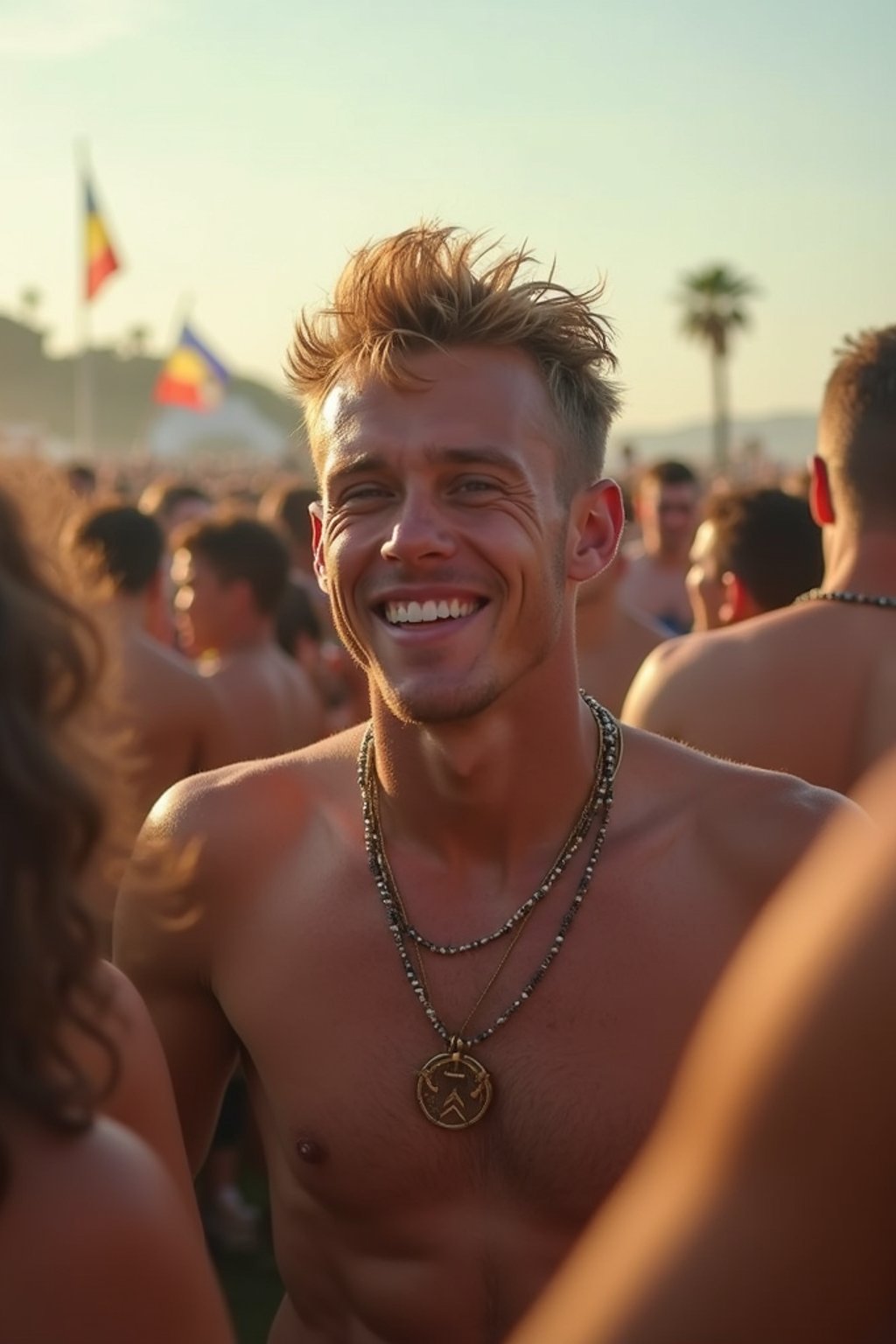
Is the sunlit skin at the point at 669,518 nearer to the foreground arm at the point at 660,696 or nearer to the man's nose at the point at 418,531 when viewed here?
the foreground arm at the point at 660,696

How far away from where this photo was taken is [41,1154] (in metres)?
1.52

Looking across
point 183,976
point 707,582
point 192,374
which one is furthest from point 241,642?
point 192,374

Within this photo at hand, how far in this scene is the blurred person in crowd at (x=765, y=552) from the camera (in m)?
5.65

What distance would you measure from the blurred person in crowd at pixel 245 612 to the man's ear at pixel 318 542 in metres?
3.90

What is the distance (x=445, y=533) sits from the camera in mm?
2945

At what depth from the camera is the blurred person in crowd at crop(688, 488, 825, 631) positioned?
5652 mm

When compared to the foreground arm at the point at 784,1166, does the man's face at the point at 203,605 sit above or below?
below

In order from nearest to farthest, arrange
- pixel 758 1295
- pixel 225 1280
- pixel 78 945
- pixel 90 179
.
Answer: pixel 758 1295 < pixel 78 945 < pixel 225 1280 < pixel 90 179

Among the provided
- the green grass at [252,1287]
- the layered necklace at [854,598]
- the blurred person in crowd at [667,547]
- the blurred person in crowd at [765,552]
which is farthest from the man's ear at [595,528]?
the blurred person in crowd at [667,547]

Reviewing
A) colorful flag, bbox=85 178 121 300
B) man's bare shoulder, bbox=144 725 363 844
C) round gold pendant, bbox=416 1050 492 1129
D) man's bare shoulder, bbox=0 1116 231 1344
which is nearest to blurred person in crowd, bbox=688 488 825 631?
man's bare shoulder, bbox=144 725 363 844

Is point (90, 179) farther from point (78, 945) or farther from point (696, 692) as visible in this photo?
point (78, 945)

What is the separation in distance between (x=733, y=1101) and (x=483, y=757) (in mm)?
1753

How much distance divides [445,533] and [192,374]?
27199mm

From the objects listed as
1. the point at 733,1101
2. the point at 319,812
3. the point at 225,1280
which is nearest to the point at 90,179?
the point at 225,1280
